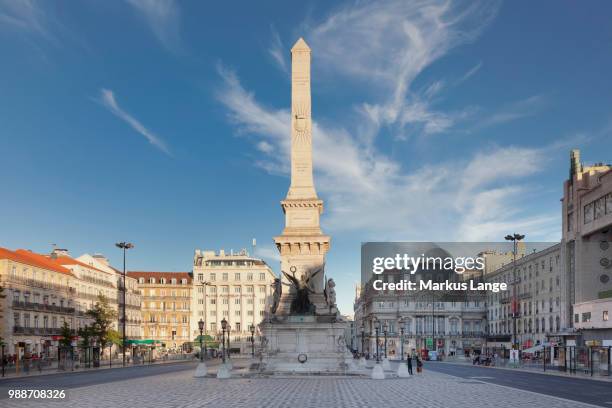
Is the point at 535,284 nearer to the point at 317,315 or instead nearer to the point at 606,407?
the point at 317,315

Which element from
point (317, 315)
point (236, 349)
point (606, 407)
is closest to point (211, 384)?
point (317, 315)

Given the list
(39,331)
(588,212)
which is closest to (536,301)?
(588,212)

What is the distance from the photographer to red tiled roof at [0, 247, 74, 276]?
270 ft

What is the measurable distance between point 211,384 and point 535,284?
78880 millimetres

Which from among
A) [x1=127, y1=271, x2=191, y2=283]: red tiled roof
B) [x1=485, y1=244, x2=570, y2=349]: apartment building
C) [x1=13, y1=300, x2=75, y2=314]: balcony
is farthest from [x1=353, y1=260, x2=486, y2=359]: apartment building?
[x1=13, y1=300, x2=75, y2=314]: balcony

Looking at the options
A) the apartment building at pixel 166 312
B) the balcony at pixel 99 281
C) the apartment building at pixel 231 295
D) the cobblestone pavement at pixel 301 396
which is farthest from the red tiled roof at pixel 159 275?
the cobblestone pavement at pixel 301 396

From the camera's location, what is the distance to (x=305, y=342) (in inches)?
1775

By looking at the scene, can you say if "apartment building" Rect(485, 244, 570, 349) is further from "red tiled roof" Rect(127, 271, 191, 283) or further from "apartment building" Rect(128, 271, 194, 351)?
"red tiled roof" Rect(127, 271, 191, 283)

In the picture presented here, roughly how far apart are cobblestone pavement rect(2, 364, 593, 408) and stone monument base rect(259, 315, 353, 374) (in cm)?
545

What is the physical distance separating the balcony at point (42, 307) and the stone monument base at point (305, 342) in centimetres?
4686

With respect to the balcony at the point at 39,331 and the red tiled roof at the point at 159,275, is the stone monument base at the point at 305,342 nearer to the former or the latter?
the balcony at the point at 39,331

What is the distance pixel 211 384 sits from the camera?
3819cm

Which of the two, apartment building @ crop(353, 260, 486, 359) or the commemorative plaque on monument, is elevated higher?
the commemorative plaque on monument

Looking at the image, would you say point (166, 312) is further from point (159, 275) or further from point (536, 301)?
point (536, 301)
